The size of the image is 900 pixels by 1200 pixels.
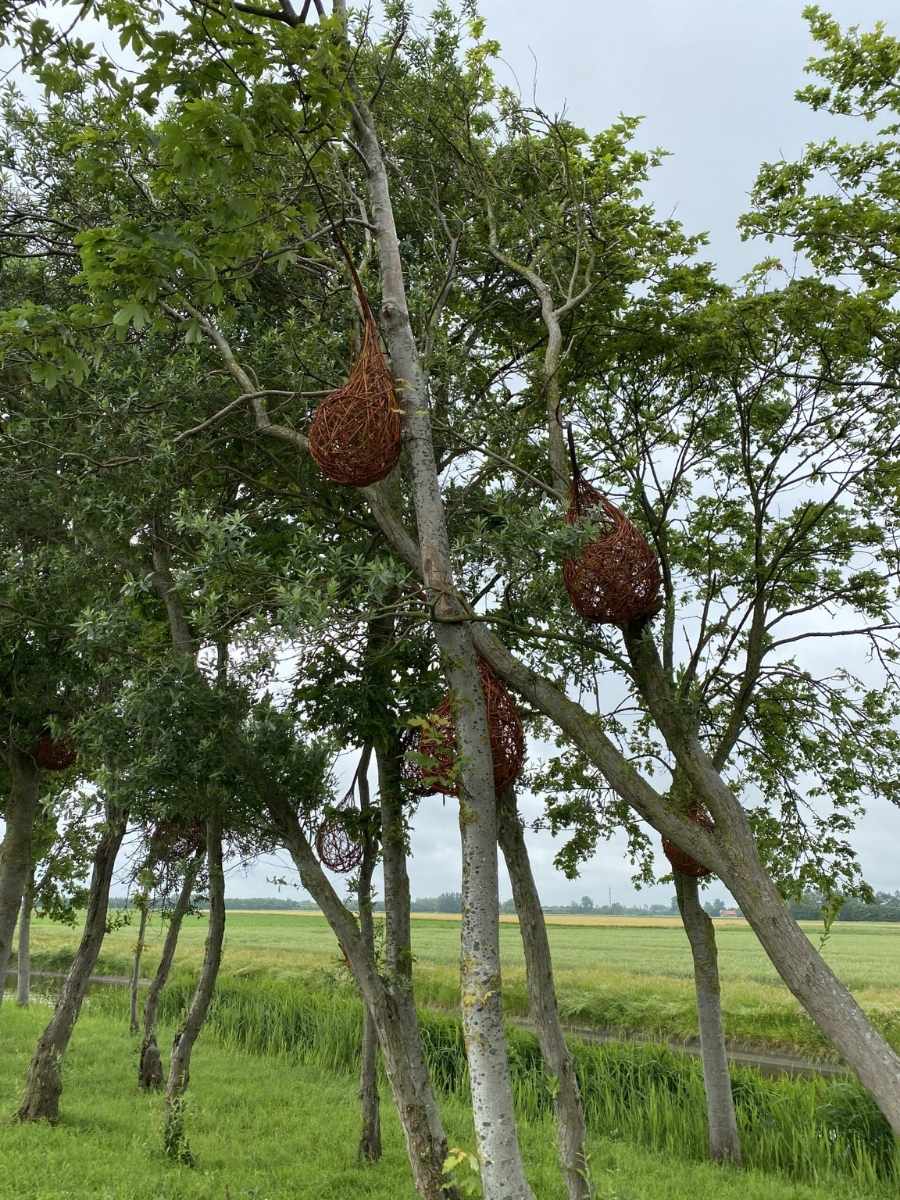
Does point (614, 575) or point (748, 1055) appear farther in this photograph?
point (748, 1055)

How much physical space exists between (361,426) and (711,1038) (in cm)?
923

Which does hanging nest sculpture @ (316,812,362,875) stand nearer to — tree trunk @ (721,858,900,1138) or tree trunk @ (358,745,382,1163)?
tree trunk @ (358,745,382,1163)

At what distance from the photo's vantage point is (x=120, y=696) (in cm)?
809

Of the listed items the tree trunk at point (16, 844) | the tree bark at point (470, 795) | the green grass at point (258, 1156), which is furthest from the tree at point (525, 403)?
the tree trunk at point (16, 844)

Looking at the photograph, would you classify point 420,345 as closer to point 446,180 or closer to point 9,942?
point 446,180

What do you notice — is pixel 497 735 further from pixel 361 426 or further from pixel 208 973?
pixel 208 973

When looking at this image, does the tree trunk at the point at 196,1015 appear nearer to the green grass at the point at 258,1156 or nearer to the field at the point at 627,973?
the green grass at the point at 258,1156

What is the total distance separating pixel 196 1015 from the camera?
37.0 feet

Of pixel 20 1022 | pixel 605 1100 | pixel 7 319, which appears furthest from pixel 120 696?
pixel 20 1022

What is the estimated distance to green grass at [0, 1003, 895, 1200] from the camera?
368 inches

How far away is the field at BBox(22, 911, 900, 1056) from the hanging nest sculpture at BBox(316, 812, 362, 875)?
96 cm

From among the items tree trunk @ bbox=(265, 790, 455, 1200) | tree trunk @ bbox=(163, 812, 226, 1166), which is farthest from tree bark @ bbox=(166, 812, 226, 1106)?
tree trunk @ bbox=(265, 790, 455, 1200)

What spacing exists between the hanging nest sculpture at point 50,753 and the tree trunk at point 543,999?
22.5 feet

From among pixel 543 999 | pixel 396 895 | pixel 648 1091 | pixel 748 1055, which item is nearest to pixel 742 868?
pixel 543 999
